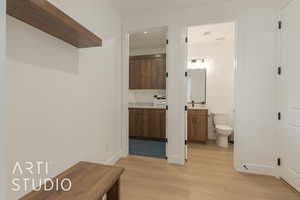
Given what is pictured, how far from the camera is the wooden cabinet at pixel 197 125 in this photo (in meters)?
3.75

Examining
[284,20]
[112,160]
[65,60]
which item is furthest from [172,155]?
[284,20]

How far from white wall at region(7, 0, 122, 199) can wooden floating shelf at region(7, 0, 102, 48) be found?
0.27 ft

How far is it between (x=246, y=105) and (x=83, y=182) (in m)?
2.45

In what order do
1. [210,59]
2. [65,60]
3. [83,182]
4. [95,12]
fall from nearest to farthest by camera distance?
1. [83,182]
2. [65,60]
3. [95,12]
4. [210,59]

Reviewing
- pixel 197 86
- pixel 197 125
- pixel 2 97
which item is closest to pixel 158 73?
pixel 197 86

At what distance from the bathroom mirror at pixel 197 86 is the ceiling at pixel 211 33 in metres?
0.80

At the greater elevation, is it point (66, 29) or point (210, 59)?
point (210, 59)

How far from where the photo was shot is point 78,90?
1776 millimetres

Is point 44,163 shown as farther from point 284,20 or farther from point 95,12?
point 284,20

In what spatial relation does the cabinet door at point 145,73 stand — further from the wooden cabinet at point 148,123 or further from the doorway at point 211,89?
the doorway at point 211,89

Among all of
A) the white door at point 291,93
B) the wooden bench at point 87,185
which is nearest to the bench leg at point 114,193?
the wooden bench at point 87,185

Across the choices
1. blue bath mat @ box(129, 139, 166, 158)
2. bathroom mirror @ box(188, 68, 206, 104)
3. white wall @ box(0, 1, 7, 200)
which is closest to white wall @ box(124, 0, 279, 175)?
blue bath mat @ box(129, 139, 166, 158)

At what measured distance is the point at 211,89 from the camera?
425cm

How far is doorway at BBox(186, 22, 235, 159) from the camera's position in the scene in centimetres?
373
